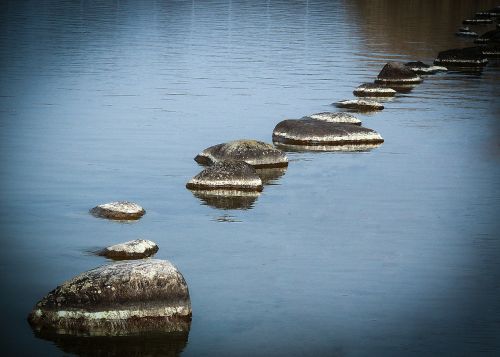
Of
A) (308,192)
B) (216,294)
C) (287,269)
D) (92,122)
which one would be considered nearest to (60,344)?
(216,294)

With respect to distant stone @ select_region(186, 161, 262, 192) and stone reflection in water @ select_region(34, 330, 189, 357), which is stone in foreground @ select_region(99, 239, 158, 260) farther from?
distant stone @ select_region(186, 161, 262, 192)

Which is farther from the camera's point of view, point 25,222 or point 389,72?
point 389,72

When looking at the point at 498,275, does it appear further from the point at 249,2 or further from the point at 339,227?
the point at 249,2

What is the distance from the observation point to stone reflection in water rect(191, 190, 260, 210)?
Result: 728 inches

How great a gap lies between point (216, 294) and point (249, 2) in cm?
7836

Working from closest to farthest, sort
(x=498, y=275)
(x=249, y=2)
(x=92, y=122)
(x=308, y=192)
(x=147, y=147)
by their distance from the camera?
1. (x=498, y=275)
2. (x=308, y=192)
3. (x=147, y=147)
4. (x=92, y=122)
5. (x=249, y=2)

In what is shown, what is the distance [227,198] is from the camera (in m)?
18.9

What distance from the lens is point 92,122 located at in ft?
91.7

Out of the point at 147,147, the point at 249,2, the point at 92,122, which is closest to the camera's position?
the point at 147,147

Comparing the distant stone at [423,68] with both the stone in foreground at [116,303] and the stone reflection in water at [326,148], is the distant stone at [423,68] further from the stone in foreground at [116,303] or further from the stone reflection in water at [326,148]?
the stone in foreground at [116,303]

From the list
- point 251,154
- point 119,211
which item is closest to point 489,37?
point 251,154

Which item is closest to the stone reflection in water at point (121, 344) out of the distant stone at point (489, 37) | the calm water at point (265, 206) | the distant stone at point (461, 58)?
the calm water at point (265, 206)

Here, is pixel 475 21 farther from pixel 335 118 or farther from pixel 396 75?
pixel 335 118

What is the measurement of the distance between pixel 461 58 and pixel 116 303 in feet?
111
